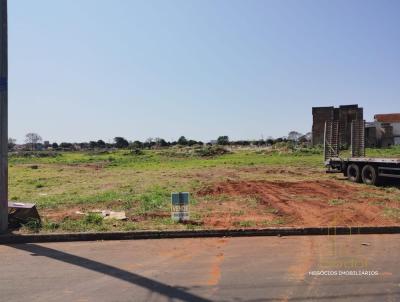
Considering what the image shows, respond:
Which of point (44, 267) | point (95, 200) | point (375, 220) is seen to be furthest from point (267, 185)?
point (44, 267)

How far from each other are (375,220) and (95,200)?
874 cm

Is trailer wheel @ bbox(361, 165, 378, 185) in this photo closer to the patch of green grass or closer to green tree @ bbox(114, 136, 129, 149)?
the patch of green grass

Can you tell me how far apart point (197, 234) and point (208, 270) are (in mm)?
2658

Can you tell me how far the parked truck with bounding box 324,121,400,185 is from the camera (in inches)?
723

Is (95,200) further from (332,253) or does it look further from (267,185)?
(332,253)

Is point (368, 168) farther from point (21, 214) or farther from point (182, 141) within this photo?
point (182, 141)

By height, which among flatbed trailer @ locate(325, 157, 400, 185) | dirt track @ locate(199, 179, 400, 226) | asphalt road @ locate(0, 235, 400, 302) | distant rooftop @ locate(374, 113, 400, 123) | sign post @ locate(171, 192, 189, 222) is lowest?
asphalt road @ locate(0, 235, 400, 302)

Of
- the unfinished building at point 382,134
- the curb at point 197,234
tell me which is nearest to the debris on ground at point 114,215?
the curb at point 197,234

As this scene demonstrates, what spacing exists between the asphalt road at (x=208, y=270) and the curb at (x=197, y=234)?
262 mm

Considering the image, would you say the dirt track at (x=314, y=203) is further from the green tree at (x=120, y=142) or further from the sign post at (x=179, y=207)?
the green tree at (x=120, y=142)

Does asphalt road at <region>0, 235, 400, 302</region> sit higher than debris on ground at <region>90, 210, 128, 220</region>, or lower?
lower

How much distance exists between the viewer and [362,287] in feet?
19.3

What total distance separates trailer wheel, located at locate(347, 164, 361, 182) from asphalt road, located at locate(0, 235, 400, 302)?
1220cm

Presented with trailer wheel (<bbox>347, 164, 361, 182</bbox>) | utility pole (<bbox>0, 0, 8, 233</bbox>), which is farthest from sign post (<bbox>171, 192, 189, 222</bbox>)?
trailer wheel (<bbox>347, 164, 361, 182</bbox>)
